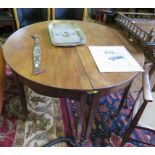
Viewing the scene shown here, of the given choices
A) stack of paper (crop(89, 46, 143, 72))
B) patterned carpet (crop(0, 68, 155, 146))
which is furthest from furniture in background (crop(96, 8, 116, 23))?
stack of paper (crop(89, 46, 143, 72))

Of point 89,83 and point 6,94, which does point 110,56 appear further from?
point 6,94

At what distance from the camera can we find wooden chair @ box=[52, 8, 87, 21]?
2.39 metres

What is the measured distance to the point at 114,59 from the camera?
1130 millimetres

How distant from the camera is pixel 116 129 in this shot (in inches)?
60.3

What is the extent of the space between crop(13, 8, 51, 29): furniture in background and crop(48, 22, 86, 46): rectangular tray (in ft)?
2.97

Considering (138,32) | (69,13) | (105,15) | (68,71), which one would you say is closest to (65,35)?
(68,71)

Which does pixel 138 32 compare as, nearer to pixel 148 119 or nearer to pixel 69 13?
pixel 148 119

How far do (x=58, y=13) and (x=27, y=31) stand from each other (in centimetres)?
120

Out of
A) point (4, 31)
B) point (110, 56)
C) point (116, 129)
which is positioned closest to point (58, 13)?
point (4, 31)

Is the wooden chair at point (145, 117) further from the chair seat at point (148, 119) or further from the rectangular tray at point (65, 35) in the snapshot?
the rectangular tray at point (65, 35)

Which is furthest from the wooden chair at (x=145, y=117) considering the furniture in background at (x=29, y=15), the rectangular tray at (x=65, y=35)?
the furniture in background at (x=29, y=15)

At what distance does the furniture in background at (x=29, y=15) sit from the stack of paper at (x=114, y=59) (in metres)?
1.40

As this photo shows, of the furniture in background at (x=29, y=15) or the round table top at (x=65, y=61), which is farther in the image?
the furniture in background at (x=29, y=15)

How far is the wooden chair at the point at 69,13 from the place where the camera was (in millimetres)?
2388
